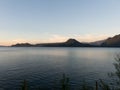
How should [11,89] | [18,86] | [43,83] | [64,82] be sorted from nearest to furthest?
[64,82] < [11,89] < [18,86] < [43,83]

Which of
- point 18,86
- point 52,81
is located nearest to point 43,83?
point 52,81

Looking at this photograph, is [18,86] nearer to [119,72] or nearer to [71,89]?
[71,89]

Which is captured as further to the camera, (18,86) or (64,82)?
(18,86)

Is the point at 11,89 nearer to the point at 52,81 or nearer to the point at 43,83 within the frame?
the point at 43,83

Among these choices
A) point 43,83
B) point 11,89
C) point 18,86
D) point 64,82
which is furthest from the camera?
point 43,83

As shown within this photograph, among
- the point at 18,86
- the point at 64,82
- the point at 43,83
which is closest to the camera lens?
the point at 64,82

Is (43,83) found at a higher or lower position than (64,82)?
lower

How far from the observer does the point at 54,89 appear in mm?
55781

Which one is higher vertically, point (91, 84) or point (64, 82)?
point (64, 82)

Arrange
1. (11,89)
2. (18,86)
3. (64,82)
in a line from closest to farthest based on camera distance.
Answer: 1. (64,82)
2. (11,89)
3. (18,86)

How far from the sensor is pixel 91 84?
2411 inches

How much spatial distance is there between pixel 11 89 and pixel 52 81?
17504 mm

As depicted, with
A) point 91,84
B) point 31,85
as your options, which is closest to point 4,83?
point 31,85

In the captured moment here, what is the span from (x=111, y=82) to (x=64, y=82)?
4515cm
